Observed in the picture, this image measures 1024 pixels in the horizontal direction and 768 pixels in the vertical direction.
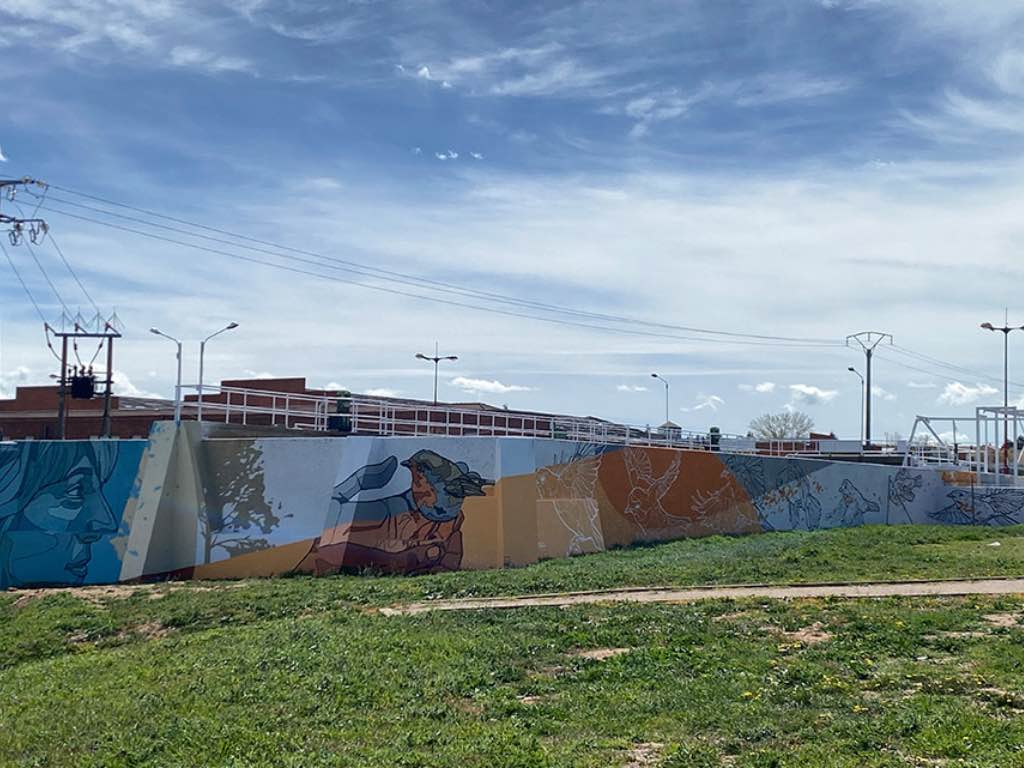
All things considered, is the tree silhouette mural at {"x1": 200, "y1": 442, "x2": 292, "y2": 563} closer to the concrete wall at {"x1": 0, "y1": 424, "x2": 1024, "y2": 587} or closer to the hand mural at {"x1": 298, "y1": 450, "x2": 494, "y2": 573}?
the concrete wall at {"x1": 0, "y1": 424, "x2": 1024, "y2": 587}

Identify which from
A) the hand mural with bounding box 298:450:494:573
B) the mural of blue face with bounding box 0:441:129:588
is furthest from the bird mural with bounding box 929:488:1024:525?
the mural of blue face with bounding box 0:441:129:588

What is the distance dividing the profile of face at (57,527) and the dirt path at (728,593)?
10.6 m

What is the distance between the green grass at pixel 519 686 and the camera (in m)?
9.34

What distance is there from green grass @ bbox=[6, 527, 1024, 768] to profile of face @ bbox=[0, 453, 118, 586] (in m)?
5.65

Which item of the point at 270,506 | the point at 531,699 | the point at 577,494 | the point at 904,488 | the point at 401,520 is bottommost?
the point at 531,699

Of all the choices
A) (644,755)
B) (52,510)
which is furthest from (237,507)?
(644,755)

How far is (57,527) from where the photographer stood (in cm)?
2608

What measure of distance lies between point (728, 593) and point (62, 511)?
16.2 meters

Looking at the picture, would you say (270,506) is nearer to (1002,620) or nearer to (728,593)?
(728,593)

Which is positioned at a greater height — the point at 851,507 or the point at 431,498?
the point at 431,498

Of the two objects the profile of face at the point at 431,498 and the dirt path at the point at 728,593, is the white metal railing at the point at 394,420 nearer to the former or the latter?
the profile of face at the point at 431,498

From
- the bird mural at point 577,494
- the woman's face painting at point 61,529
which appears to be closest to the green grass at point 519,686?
the woman's face painting at point 61,529

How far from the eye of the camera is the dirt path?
61.7ft

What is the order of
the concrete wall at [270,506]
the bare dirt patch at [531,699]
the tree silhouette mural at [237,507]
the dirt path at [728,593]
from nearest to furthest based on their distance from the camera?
the bare dirt patch at [531,699]
the dirt path at [728,593]
the concrete wall at [270,506]
the tree silhouette mural at [237,507]
